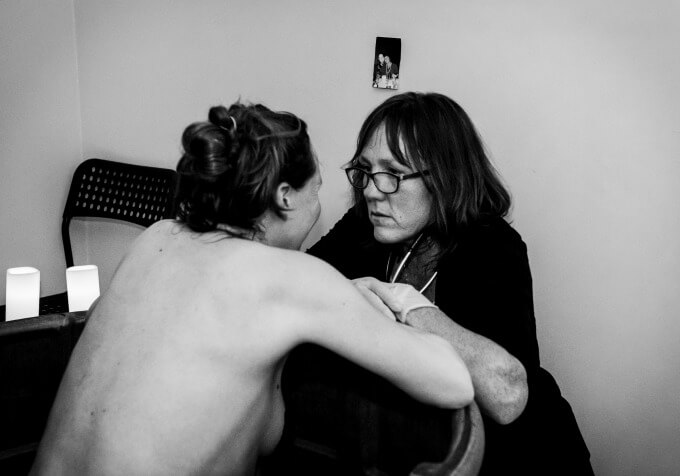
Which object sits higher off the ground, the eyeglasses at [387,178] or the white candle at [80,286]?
the eyeglasses at [387,178]

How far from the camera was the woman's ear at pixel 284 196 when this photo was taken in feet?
3.96

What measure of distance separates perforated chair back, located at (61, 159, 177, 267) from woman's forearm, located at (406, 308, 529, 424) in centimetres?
162

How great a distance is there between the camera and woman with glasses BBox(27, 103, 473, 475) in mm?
1002

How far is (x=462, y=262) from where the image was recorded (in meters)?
1.58

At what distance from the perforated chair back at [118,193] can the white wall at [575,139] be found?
68cm

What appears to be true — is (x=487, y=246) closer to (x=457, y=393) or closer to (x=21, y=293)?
(x=457, y=393)

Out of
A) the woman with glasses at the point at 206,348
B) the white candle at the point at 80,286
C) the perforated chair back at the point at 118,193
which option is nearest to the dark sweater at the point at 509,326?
the woman with glasses at the point at 206,348

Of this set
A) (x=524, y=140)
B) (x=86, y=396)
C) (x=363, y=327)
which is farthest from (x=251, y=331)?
(x=524, y=140)

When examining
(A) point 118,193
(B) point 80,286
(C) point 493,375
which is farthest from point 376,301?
(A) point 118,193

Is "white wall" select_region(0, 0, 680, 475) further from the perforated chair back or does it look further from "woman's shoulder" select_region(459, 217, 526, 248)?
the perforated chair back

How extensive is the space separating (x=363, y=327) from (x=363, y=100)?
→ 1433 mm

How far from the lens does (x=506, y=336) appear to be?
1.43 m

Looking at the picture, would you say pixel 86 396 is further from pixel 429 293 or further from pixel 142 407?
pixel 429 293

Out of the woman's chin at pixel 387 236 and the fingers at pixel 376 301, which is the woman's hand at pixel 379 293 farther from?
the woman's chin at pixel 387 236
